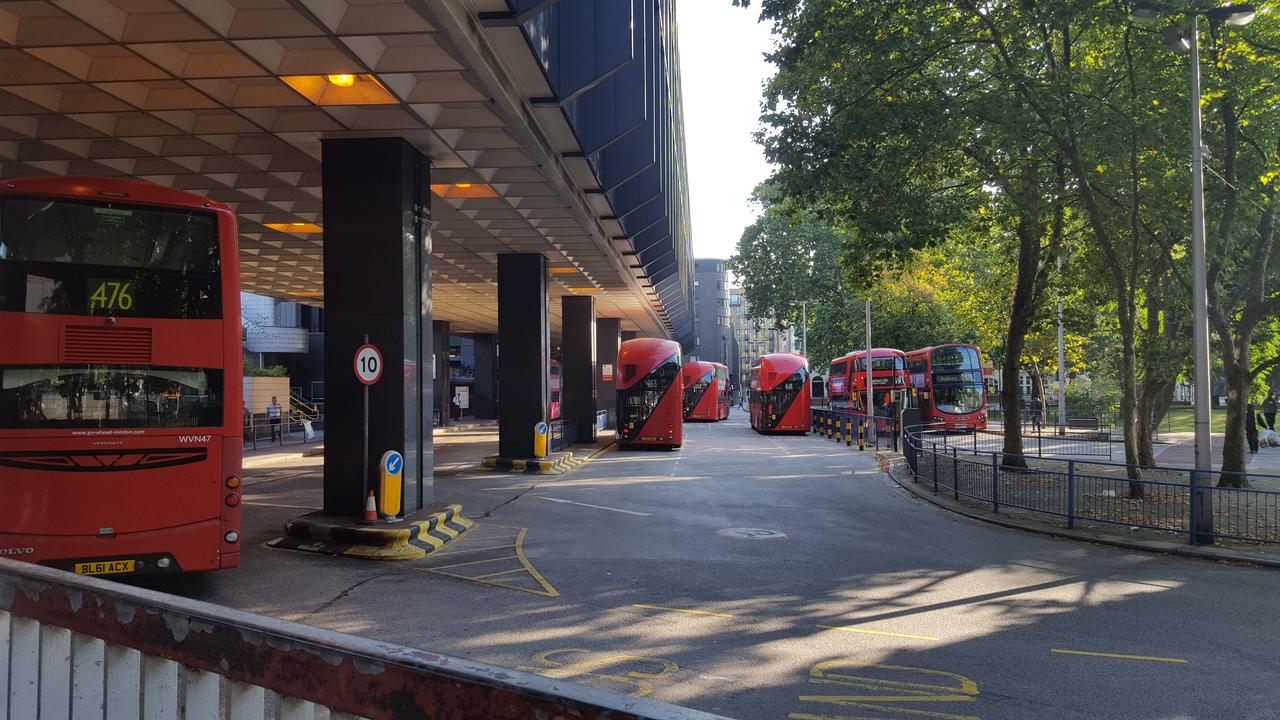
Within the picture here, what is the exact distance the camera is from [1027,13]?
546 inches

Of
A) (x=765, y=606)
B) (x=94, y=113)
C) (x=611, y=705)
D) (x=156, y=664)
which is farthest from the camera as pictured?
(x=94, y=113)

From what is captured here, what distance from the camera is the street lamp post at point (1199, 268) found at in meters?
11.8

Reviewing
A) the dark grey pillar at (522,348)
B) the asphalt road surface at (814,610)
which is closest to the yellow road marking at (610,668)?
the asphalt road surface at (814,610)

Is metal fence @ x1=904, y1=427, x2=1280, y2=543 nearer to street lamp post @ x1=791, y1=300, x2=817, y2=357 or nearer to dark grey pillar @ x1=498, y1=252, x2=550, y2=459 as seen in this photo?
dark grey pillar @ x1=498, y1=252, x2=550, y2=459

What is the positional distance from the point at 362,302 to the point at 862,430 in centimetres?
2354

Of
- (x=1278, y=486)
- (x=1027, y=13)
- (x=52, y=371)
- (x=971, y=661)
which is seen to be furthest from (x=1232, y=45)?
(x=52, y=371)

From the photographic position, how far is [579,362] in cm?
3175

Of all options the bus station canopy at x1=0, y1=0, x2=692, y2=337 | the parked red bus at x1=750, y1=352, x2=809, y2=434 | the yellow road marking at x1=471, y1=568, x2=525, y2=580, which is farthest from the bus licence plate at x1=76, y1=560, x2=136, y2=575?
the parked red bus at x1=750, y1=352, x2=809, y2=434

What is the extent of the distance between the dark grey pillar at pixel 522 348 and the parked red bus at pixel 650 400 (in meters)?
8.05

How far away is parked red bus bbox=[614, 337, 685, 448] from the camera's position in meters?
30.0

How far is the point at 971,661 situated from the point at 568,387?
86.8 ft

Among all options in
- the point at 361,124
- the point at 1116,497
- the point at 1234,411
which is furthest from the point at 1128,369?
the point at 361,124

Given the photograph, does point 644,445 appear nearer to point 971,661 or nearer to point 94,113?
A: point 94,113

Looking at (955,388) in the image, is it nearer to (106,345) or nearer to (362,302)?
(362,302)
